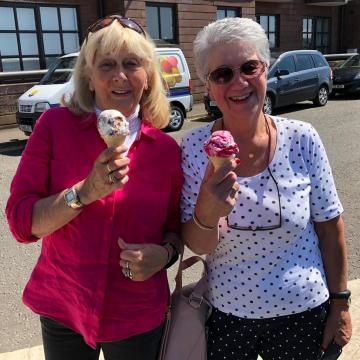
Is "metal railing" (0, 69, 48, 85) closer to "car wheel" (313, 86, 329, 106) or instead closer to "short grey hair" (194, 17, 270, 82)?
"car wheel" (313, 86, 329, 106)

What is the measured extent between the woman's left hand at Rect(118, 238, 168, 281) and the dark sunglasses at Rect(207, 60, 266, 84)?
679 millimetres

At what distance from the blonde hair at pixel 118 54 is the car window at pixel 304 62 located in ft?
42.7

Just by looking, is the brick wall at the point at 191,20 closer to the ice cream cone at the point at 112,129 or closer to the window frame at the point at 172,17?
the window frame at the point at 172,17

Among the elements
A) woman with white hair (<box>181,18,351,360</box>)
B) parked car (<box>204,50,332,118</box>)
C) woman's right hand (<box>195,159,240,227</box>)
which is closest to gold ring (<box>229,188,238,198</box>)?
woman's right hand (<box>195,159,240,227</box>)

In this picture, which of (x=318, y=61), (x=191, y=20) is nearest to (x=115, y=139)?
(x=318, y=61)

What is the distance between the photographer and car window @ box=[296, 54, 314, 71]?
14148 mm

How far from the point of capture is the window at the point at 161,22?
16.9m

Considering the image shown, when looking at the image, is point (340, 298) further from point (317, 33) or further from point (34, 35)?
point (317, 33)

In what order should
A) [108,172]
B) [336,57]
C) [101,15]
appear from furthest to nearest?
1. [336,57]
2. [101,15]
3. [108,172]

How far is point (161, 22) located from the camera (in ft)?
56.6

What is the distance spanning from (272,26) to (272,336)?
2261 centimetres

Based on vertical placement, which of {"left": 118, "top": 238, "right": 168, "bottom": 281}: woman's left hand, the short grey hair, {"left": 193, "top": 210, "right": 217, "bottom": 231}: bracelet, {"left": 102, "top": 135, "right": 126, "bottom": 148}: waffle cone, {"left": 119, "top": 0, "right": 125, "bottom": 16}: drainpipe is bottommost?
{"left": 118, "top": 238, "right": 168, "bottom": 281}: woman's left hand

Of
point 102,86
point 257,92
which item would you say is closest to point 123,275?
point 102,86

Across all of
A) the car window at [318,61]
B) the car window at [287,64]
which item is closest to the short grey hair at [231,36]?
the car window at [287,64]
